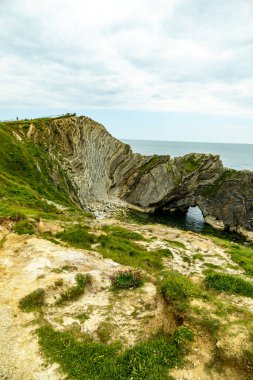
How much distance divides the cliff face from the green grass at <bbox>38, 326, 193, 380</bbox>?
61.2 meters

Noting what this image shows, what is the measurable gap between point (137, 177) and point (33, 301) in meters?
82.6

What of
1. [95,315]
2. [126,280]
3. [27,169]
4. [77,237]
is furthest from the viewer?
[27,169]

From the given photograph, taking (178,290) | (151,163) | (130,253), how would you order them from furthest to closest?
(151,163), (130,253), (178,290)

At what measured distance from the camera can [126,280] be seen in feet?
58.5

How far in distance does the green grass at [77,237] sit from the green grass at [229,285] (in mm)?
11216

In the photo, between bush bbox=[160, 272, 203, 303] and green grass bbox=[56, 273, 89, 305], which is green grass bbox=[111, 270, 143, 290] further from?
bush bbox=[160, 272, 203, 303]

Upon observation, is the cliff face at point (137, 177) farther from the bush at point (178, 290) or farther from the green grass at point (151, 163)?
the bush at point (178, 290)

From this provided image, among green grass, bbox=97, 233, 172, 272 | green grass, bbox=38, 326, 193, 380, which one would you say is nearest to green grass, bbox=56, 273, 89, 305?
green grass, bbox=38, 326, 193, 380

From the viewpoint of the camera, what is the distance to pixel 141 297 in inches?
639

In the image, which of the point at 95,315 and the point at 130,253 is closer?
the point at 95,315

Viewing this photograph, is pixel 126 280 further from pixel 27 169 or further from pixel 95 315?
pixel 27 169

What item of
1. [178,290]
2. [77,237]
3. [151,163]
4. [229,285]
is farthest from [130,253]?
[151,163]

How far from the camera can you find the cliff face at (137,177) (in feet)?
258

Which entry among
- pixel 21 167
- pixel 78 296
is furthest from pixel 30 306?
pixel 21 167
